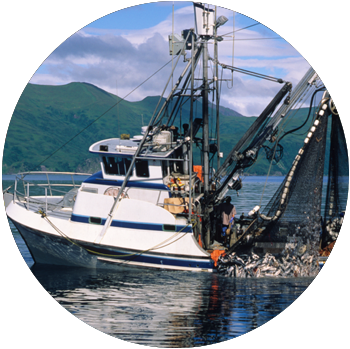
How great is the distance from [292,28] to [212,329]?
9.15 feet

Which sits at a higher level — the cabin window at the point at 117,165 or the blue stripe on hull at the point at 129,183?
the cabin window at the point at 117,165

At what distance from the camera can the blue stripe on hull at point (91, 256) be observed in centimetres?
183

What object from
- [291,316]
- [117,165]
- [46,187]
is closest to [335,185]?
[291,316]

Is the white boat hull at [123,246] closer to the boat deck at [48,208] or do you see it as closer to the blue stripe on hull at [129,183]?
the boat deck at [48,208]

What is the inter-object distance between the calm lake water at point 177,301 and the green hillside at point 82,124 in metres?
0.23

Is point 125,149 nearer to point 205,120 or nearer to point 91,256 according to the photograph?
point 205,120

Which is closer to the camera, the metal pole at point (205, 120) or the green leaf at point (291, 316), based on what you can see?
the metal pole at point (205, 120)

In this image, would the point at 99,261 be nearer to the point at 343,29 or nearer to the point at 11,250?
the point at 11,250

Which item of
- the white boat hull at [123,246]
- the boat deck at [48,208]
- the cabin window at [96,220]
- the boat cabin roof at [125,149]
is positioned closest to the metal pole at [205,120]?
the boat cabin roof at [125,149]

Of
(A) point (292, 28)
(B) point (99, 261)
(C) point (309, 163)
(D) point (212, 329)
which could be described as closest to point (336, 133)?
(C) point (309, 163)

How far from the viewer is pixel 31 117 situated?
73.6 inches

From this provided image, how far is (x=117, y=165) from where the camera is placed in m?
1.80

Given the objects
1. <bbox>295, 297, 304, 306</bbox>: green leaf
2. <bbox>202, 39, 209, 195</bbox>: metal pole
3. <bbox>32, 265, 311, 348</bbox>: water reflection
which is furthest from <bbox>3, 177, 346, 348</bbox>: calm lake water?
<bbox>295, 297, 304, 306</bbox>: green leaf

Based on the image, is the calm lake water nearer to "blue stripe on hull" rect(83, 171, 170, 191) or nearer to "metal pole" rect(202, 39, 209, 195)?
"metal pole" rect(202, 39, 209, 195)
